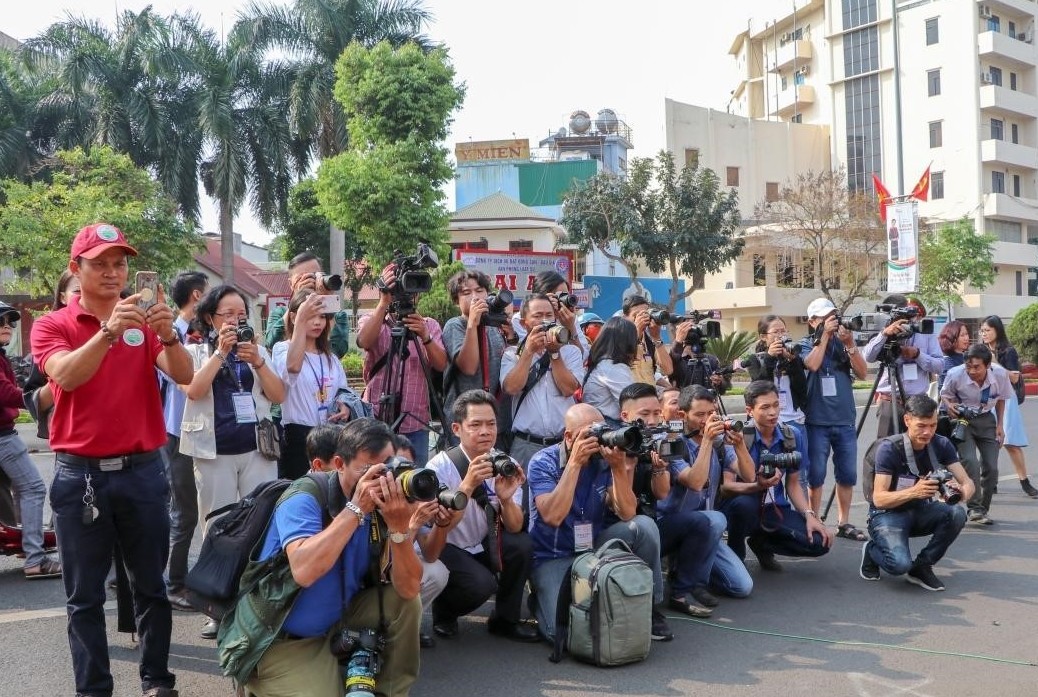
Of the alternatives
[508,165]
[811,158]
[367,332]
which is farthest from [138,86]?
[811,158]

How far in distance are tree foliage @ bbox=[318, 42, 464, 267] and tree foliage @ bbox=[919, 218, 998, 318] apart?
21.9 m

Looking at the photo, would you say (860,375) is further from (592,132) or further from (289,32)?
(592,132)

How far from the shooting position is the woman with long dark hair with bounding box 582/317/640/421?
6066 mm

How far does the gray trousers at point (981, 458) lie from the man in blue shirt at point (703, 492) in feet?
9.22

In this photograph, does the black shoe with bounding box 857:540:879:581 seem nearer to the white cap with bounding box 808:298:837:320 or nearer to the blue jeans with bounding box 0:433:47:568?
the white cap with bounding box 808:298:837:320

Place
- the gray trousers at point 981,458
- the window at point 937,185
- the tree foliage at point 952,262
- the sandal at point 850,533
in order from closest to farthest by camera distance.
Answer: the sandal at point 850,533 < the gray trousers at point 981,458 < the tree foliage at point 952,262 < the window at point 937,185

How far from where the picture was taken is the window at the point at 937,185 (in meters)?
47.2

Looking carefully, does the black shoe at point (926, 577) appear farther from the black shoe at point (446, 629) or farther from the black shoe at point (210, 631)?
the black shoe at point (210, 631)

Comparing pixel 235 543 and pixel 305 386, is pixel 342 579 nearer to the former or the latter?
pixel 235 543

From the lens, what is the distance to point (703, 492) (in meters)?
5.75

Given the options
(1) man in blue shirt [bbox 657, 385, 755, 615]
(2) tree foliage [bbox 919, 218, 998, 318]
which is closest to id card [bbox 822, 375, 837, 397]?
(1) man in blue shirt [bbox 657, 385, 755, 615]

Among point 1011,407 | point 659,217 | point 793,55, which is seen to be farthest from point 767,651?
point 793,55

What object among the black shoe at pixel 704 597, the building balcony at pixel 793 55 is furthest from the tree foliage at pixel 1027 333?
the building balcony at pixel 793 55

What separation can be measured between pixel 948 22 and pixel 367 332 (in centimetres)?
4897
